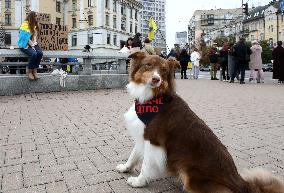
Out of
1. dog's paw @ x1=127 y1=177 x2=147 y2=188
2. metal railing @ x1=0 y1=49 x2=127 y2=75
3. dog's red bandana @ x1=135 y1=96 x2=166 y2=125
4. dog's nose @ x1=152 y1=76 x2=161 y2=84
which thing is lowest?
dog's paw @ x1=127 y1=177 x2=147 y2=188

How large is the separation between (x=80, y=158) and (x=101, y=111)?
3.93 metres

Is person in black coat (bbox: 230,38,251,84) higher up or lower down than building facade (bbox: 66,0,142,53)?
lower down

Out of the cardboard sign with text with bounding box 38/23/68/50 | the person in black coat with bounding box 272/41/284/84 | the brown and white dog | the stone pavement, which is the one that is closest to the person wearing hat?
the person in black coat with bounding box 272/41/284/84

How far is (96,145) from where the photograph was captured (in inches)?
212

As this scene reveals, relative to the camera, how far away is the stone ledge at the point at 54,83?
36.8 feet

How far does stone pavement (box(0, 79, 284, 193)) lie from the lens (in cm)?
390

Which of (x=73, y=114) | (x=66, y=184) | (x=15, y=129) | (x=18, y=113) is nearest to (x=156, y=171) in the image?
(x=66, y=184)

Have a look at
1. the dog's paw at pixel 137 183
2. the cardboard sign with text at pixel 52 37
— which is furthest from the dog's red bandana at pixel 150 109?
the cardboard sign with text at pixel 52 37

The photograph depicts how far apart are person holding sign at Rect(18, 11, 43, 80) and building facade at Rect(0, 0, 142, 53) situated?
72.1 m

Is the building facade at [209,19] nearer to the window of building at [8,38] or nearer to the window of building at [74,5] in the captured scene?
the window of building at [74,5]

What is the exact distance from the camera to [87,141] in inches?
221

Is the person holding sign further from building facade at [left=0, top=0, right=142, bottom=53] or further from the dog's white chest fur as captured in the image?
building facade at [left=0, top=0, right=142, bottom=53]

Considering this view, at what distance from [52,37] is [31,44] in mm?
2444

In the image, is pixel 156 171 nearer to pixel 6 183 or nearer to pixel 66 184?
pixel 66 184
